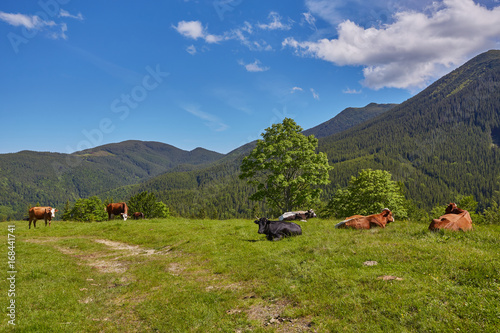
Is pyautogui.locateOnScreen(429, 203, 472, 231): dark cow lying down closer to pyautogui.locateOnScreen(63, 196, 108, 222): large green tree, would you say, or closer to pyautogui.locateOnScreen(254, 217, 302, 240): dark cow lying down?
pyautogui.locateOnScreen(254, 217, 302, 240): dark cow lying down

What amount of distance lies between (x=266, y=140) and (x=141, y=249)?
1941cm

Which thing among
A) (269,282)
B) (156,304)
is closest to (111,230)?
(156,304)

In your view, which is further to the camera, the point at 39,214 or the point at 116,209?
the point at 116,209

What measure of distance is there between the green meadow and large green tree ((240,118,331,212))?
15.6 metres

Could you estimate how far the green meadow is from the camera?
585 centimetres

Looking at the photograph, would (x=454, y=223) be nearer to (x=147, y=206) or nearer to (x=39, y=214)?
(x=39, y=214)

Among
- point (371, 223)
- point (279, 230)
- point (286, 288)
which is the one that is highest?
point (371, 223)

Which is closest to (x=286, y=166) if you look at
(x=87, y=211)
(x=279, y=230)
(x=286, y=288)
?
(x=279, y=230)

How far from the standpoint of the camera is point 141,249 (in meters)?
17.6

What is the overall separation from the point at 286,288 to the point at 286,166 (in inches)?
880

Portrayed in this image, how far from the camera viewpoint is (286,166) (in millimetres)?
29797

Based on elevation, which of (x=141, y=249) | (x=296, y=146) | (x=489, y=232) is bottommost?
(x=141, y=249)

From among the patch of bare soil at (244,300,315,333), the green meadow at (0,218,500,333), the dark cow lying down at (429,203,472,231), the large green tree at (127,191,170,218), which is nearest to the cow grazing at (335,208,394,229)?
the green meadow at (0,218,500,333)

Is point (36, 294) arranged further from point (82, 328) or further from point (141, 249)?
point (141, 249)
